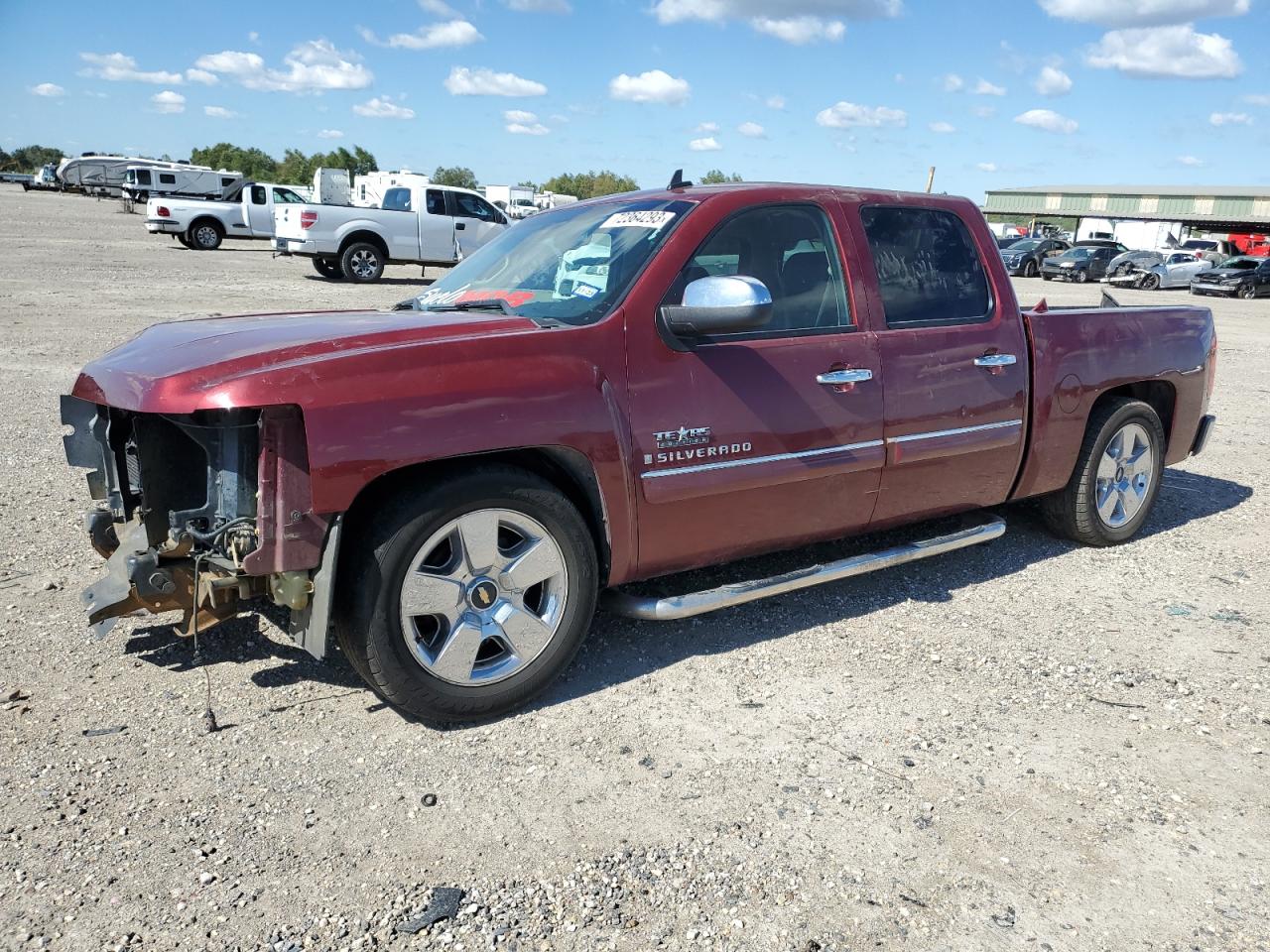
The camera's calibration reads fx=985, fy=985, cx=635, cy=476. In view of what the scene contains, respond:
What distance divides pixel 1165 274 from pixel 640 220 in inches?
1314

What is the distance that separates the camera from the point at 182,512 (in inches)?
122

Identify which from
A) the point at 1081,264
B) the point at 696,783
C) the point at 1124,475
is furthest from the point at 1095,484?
the point at 1081,264

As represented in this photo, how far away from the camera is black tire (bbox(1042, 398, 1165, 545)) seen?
16.8ft

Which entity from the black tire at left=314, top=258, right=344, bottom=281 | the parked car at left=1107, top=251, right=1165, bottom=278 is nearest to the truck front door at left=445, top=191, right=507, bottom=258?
the black tire at left=314, top=258, right=344, bottom=281

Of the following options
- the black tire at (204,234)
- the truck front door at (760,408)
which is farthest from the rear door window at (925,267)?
the black tire at (204,234)

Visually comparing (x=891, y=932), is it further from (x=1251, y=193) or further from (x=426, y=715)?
(x=1251, y=193)

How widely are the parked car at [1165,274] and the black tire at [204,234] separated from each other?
1116 inches

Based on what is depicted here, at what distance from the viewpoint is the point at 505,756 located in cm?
315

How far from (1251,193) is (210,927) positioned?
304ft

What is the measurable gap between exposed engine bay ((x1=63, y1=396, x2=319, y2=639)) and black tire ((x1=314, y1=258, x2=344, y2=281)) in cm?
1721

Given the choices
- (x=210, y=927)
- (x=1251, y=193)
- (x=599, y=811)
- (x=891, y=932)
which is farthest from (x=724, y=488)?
(x=1251, y=193)

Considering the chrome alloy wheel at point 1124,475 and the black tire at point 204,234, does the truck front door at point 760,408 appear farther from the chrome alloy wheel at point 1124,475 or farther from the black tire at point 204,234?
the black tire at point 204,234

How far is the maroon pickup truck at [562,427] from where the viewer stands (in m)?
2.96

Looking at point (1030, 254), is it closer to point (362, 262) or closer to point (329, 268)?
point (362, 262)
